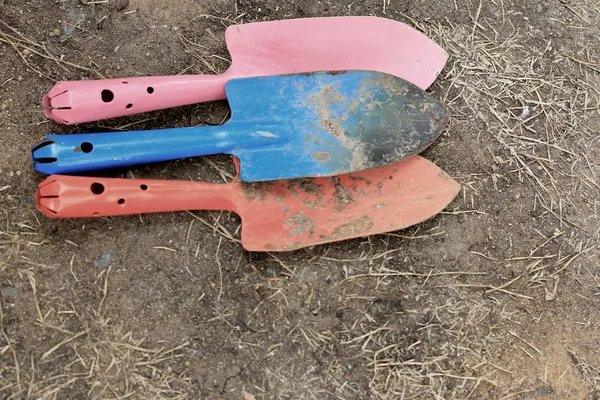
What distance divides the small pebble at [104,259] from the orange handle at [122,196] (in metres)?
0.14

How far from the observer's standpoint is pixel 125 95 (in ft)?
4.93

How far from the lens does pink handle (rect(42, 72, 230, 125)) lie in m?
1.45

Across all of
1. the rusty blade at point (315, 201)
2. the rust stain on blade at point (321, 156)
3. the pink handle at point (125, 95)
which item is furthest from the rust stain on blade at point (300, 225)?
the pink handle at point (125, 95)

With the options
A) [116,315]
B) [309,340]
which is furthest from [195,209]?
[309,340]

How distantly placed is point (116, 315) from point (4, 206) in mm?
403

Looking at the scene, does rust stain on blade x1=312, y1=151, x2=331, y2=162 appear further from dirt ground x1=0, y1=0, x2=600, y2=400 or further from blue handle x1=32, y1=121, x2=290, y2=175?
dirt ground x1=0, y1=0, x2=600, y2=400

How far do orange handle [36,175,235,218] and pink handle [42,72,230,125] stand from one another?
6.7 inches

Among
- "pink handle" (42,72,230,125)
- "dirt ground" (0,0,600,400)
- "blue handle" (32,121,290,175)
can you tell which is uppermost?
"pink handle" (42,72,230,125)

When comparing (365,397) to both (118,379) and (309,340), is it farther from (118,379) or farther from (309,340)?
(118,379)

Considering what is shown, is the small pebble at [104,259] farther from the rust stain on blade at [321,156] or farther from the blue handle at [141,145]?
the rust stain on blade at [321,156]

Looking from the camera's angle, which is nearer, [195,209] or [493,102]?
[195,209]

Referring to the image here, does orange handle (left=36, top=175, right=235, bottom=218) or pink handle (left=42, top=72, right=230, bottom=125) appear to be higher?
pink handle (left=42, top=72, right=230, bottom=125)

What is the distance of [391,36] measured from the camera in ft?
5.59

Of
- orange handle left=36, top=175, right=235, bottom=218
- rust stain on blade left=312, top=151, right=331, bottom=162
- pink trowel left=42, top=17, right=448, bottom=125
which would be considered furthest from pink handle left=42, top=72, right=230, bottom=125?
rust stain on blade left=312, top=151, right=331, bottom=162
